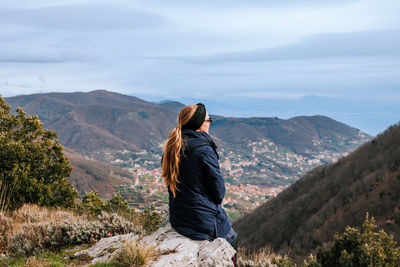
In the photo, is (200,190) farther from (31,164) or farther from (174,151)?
(31,164)

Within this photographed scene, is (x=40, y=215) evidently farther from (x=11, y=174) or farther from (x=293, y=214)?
(x=293, y=214)

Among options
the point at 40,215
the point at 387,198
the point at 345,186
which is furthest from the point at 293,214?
the point at 40,215

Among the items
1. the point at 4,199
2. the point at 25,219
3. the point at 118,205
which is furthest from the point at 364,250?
the point at 118,205

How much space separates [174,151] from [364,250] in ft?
11.3

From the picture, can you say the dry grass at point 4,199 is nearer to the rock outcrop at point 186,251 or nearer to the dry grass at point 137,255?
the rock outcrop at point 186,251

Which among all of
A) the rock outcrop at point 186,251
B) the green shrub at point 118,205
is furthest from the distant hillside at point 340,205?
the rock outcrop at point 186,251

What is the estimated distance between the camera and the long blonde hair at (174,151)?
3502 millimetres

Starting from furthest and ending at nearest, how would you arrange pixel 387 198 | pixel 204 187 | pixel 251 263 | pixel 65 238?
pixel 387 198 < pixel 65 238 < pixel 251 263 < pixel 204 187

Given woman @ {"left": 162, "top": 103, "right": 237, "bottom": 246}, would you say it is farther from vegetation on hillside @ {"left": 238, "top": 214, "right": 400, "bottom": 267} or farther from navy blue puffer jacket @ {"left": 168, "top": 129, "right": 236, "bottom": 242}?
vegetation on hillside @ {"left": 238, "top": 214, "right": 400, "bottom": 267}

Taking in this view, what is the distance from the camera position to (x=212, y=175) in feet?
11.4

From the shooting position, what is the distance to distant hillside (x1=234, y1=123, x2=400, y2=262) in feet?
43.6

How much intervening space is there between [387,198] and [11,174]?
1500cm

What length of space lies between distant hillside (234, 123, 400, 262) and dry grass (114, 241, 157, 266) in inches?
343

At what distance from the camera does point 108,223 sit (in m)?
6.22
